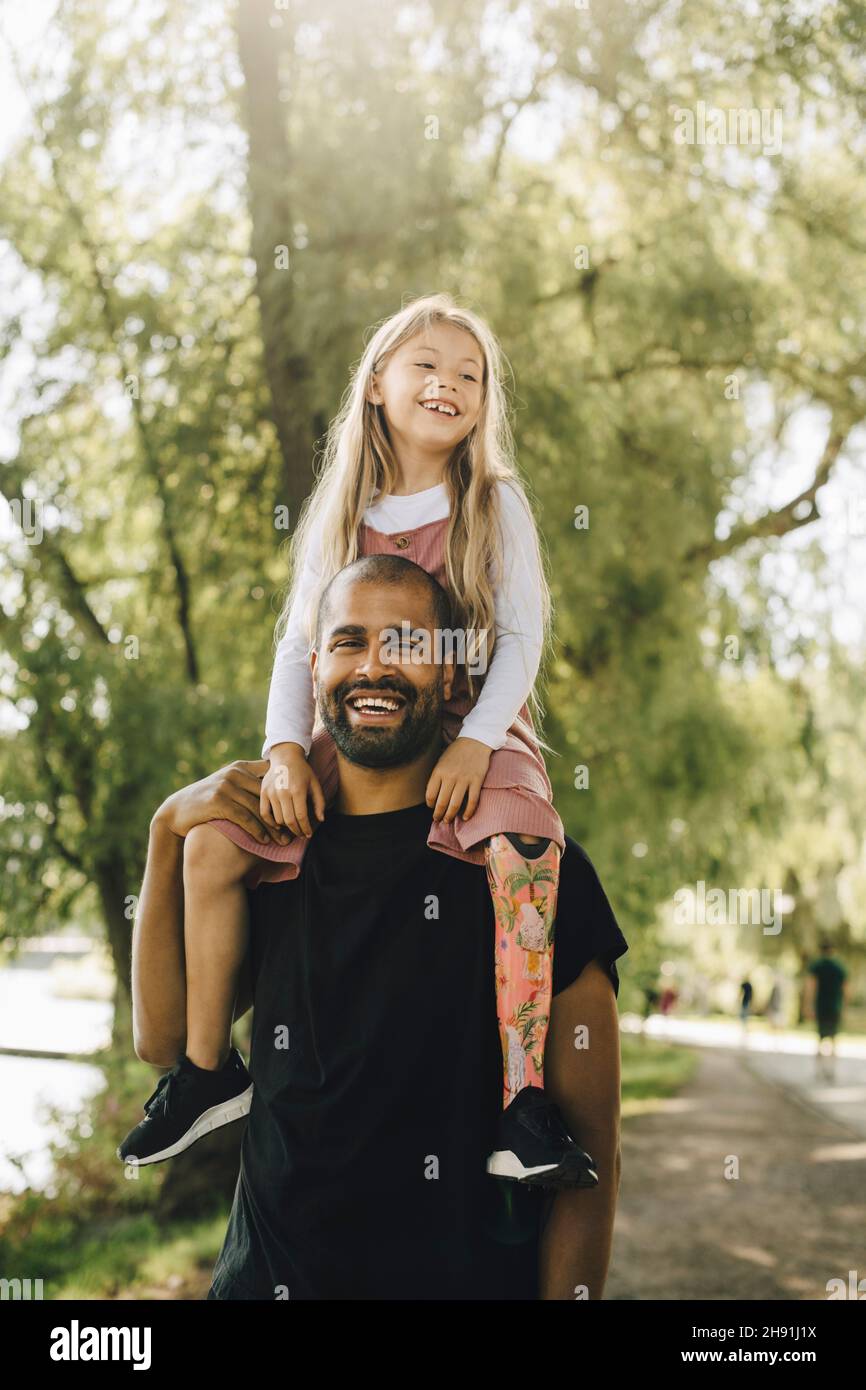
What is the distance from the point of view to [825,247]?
973 centimetres

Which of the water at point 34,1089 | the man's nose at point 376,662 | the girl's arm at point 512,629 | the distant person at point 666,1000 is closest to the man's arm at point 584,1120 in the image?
the girl's arm at point 512,629

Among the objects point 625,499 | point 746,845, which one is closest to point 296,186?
point 625,499

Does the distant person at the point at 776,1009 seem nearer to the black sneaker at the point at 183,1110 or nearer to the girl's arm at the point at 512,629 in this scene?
the girl's arm at the point at 512,629

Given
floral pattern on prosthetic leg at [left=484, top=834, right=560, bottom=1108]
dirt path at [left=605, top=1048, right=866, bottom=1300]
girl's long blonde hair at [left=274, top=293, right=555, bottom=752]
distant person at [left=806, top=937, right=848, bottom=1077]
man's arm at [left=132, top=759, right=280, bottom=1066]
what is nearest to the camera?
floral pattern on prosthetic leg at [left=484, top=834, right=560, bottom=1108]

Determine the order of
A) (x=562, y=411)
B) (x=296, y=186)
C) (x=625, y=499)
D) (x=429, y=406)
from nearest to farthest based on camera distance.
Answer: (x=429, y=406), (x=296, y=186), (x=562, y=411), (x=625, y=499)

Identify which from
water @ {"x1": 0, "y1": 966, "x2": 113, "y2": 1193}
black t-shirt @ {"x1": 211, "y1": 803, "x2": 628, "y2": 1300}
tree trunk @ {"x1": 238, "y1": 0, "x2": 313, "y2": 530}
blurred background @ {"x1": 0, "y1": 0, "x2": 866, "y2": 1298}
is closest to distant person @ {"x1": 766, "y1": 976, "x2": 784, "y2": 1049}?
water @ {"x1": 0, "y1": 966, "x2": 113, "y2": 1193}

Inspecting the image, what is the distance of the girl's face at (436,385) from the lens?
8.11 ft

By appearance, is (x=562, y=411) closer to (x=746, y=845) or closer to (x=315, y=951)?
(x=746, y=845)

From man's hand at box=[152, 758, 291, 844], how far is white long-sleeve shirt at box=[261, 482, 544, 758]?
130mm

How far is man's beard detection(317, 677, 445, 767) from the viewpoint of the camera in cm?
217

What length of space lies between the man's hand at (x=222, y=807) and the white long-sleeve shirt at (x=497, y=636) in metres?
0.13

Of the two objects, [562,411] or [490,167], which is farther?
[490,167]

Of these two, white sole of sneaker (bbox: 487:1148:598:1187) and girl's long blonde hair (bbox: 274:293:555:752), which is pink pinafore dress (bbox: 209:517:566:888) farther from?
white sole of sneaker (bbox: 487:1148:598:1187)
